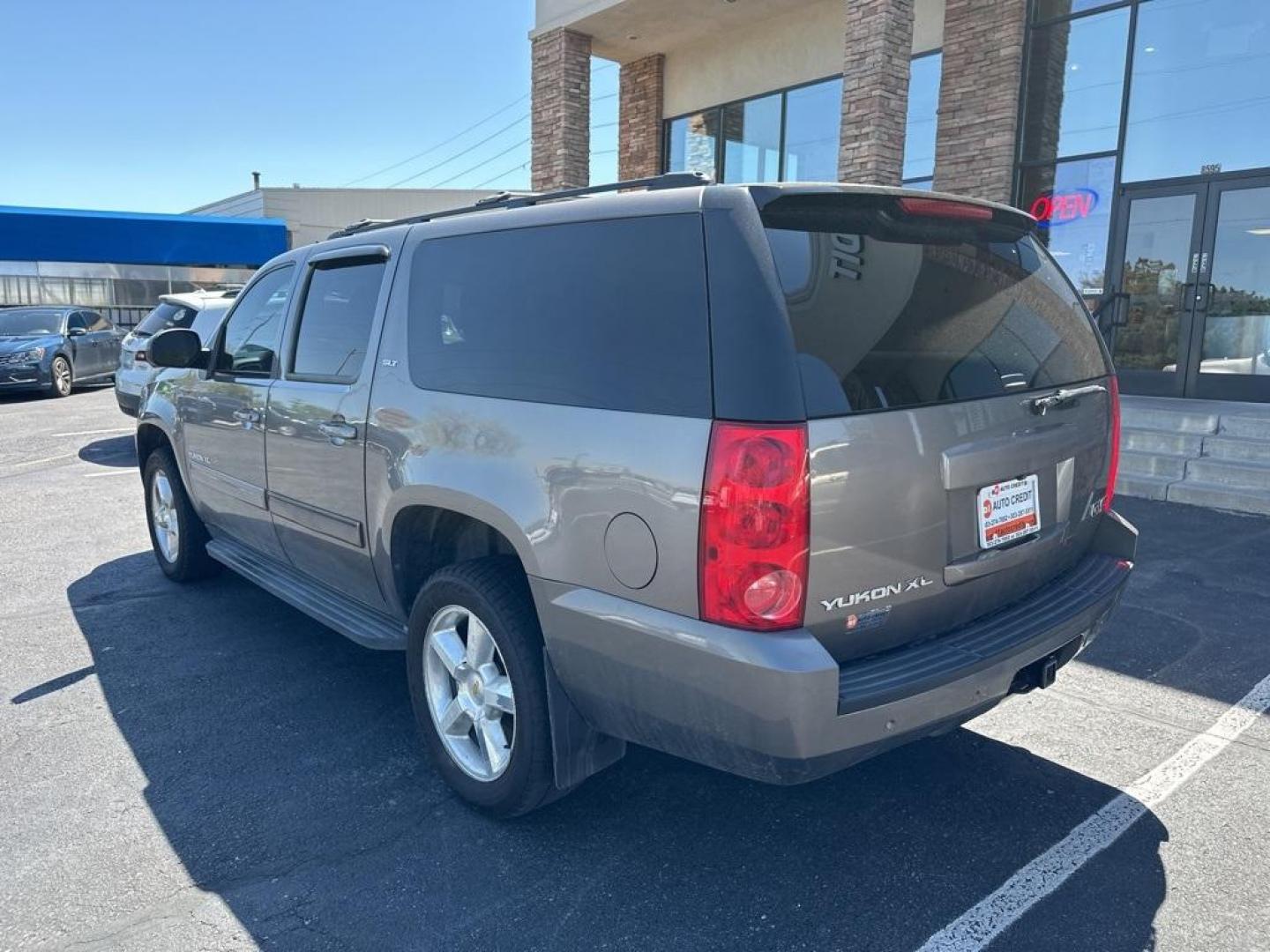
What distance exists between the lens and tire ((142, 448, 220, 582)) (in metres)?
5.29

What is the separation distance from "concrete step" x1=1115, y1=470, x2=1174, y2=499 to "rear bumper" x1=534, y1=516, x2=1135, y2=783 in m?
5.76

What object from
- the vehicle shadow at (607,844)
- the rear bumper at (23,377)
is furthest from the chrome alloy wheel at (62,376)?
the vehicle shadow at (607,844)

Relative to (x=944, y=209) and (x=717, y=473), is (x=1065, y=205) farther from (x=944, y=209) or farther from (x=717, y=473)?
(x=717, y=473)

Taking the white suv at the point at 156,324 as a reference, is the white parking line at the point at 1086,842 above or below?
below

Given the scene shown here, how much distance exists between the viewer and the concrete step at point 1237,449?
746 centimetres

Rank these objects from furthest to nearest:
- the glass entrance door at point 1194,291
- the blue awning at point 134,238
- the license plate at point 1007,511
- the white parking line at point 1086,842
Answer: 1. the blue awning at point 134,238
2. the glass entrance door at point 1194,291
3. the license plate at point 1007,511
4. the white parking line at point 1086,842

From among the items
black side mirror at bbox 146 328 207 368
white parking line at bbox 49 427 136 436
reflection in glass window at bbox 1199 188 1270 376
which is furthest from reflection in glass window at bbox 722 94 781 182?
black side mirror at bbox 146 328 207 368

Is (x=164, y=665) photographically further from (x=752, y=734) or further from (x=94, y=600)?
(x=752, y=734)

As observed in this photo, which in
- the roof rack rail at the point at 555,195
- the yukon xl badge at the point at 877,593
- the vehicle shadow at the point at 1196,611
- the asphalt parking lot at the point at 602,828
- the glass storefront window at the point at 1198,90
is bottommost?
the asphalt parking lot at the point at 602,828

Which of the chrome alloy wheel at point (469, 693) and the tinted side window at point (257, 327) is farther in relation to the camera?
the tinted side window at point (257, 327)

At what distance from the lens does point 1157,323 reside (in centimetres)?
1037

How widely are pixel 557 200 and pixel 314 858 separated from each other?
89.4 inches

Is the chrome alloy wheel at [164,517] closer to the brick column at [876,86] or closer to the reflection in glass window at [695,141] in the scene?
the brick column at [876,86]

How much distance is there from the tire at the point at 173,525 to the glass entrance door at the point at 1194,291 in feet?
32.6
